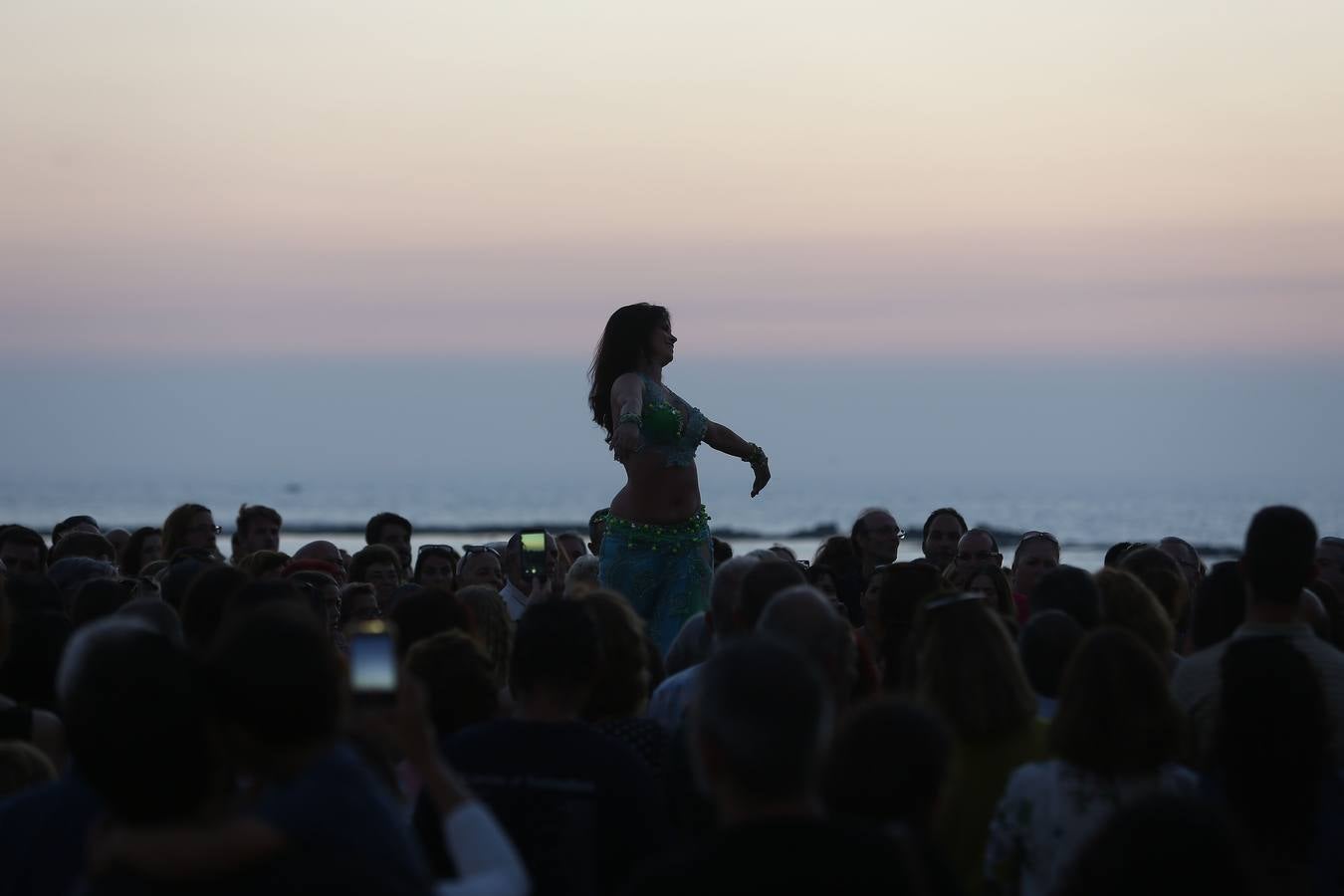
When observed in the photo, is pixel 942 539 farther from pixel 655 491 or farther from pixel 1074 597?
pixel 1074 597

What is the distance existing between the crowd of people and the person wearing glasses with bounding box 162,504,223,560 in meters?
3.31

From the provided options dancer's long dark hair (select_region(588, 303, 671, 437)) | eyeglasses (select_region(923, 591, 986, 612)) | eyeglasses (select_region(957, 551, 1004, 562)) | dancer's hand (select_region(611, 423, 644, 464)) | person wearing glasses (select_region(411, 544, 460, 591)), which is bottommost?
eyeglasses (select_region(923, 591, 986, 612))

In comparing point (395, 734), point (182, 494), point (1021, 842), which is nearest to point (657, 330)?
point (1021, 842)

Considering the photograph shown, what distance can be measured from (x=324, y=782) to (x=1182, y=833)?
1.39m

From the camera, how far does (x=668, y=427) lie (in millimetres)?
7625

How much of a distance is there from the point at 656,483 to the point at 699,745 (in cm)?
508

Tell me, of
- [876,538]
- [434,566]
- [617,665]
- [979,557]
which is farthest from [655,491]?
[617,665]

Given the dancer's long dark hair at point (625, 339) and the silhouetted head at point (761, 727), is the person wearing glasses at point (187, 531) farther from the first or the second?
the silhouetted head at point (761, 727)

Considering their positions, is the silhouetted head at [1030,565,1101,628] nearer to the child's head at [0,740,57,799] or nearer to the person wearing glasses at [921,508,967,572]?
the child's head at [0,740,57,799]

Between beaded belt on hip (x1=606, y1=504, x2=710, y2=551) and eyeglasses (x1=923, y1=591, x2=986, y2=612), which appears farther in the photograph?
beaded belt on hip (x1=606, y1=504, x2=710, y2=551)

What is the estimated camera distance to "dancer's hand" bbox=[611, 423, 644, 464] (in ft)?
23.5

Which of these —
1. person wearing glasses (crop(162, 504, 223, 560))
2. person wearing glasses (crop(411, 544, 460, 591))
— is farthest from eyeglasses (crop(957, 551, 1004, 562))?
person wearing glasses (crop(162, 504, 223, 560))

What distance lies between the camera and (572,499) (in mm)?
103688

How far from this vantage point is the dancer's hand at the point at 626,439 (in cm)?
717
